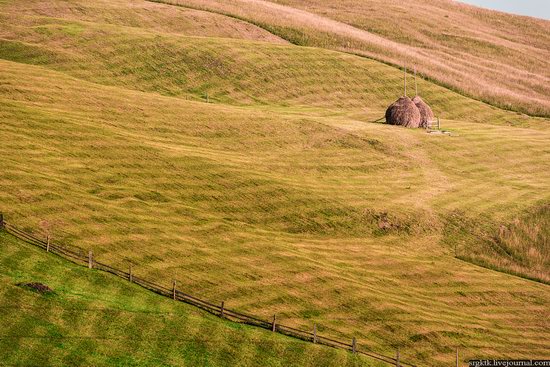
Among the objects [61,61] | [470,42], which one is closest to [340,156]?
[61,61]

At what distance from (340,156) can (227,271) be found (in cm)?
2887

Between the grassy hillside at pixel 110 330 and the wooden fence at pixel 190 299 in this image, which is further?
the wooden fence at pixel 190 299

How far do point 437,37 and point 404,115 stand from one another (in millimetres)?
55127

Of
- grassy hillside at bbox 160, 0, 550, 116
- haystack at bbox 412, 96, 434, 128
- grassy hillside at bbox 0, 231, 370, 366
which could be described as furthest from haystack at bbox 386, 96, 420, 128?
grassy hillside at bbox 0, 231, 370, 366

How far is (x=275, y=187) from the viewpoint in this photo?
2714 inches

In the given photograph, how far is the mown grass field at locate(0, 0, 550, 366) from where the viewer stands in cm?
5319

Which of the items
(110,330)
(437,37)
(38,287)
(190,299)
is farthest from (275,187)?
(437,37)

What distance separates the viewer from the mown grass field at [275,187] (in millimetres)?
53188

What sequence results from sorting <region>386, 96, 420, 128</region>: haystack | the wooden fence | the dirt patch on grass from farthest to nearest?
<region>386, 96, 420, 128</region>: haystack
the wooden fence
the dirt patch on grass

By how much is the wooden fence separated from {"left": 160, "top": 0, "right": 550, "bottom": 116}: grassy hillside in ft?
243

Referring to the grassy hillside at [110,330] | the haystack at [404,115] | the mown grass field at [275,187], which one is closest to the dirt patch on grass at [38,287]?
Answer: the grassy hillside at [110,330]

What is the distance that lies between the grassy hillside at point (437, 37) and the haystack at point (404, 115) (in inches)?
925

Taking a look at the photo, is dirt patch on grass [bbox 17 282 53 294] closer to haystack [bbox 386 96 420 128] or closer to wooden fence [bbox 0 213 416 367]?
wooden fence [bbox 0 213 416 367]

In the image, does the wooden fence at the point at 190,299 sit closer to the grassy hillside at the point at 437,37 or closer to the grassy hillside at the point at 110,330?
the grassy hillside at the point at 110,330
